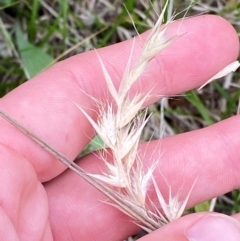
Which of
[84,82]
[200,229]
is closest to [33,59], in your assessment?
[84,82]

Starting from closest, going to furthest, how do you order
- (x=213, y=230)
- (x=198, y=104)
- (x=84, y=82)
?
(x=213, y=230) → (x=84, y=82) → (x=198, y=104)

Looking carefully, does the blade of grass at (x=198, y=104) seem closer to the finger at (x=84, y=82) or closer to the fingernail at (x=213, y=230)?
the finger at (x=84, y=82)

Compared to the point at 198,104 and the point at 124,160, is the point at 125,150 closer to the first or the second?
the point at 124,160

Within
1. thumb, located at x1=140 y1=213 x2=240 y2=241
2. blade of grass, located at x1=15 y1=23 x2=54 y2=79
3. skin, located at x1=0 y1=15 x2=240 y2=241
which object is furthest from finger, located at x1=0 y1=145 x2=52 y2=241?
blade of grass, located at x1=15 y1=23 x2=54 y2=79

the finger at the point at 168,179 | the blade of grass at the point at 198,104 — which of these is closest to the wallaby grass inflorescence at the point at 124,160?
the finger at the point at 168,179

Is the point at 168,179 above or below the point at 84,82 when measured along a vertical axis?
below

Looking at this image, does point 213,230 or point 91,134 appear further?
point 91,134

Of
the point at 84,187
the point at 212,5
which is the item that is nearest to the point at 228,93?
the point at 212,5
